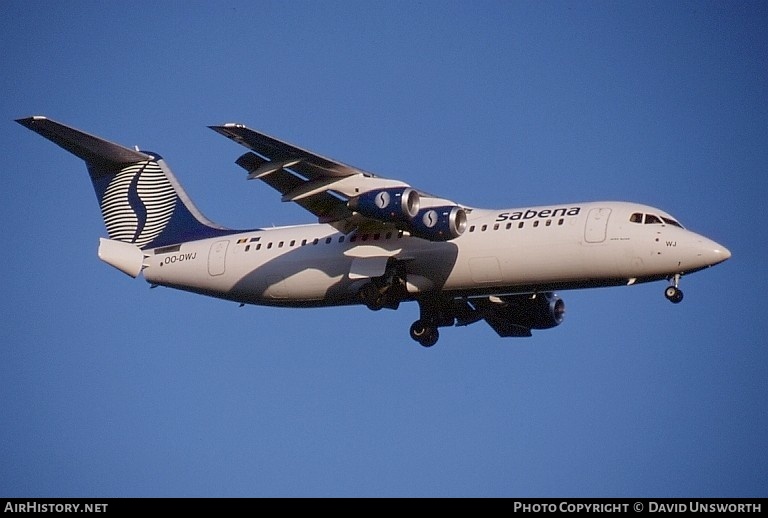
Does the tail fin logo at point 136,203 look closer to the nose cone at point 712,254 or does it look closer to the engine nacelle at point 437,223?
the engine nacelle at point 437,223

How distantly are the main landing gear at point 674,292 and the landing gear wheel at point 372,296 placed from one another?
4.75 meters

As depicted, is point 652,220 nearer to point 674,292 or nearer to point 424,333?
point 674,292

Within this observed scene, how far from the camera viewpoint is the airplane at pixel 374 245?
891 inches

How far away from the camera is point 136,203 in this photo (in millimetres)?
27391

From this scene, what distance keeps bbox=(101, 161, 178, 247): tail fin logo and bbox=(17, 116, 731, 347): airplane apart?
0.02 metres

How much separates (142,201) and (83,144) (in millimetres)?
1875

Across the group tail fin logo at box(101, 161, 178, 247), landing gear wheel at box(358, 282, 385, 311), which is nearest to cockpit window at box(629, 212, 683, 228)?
landing gear wheel at box(358, 282, 385, 311)

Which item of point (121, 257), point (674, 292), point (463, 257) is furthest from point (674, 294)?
point (121, 257)

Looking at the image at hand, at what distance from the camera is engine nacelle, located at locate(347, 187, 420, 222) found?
22812mm

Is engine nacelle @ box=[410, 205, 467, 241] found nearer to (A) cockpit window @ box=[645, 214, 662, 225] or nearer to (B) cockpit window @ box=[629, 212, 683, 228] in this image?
(B) cockpit window @ box=[629, 212, 683, 228]
